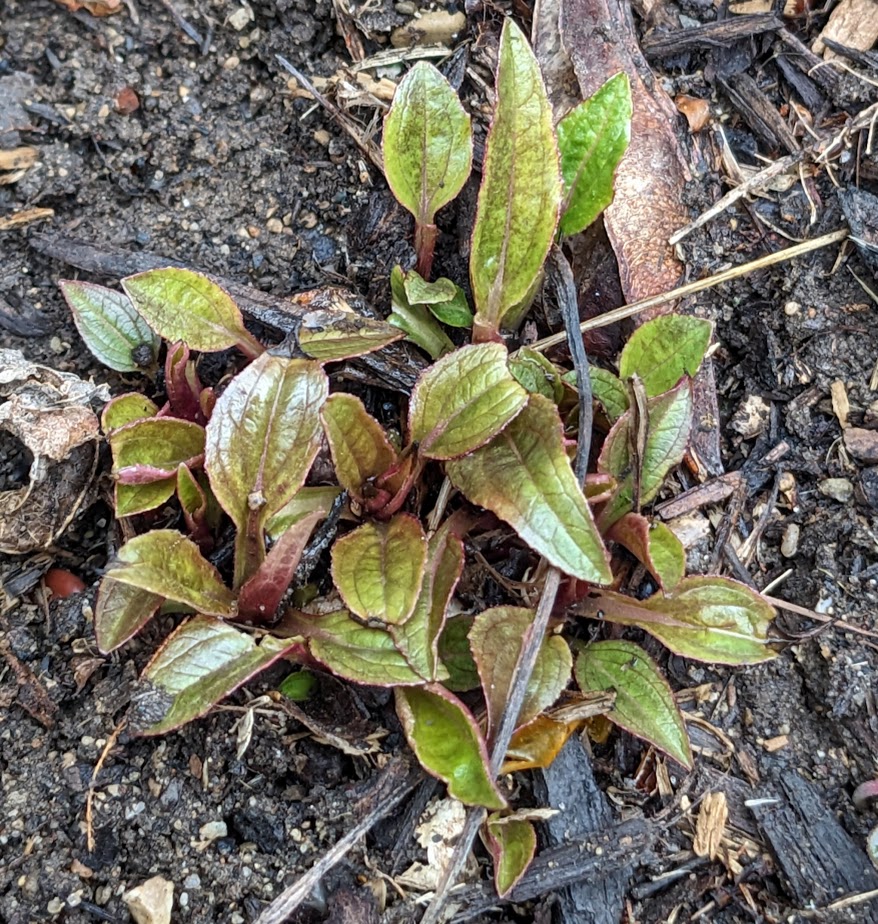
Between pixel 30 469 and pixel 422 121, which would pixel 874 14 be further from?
pixel 30 469

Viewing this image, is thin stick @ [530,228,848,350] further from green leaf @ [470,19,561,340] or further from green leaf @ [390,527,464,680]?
green leaf @ [390,527,464,680]

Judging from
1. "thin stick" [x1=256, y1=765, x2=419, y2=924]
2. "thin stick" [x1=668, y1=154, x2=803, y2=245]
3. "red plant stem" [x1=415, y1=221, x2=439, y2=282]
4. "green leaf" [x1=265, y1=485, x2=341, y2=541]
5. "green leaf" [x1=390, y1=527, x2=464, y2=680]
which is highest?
"thin stick" [x1=668, y1=154, x2=803, y2=245]

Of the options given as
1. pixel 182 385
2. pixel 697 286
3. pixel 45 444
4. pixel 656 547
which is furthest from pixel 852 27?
pixel 45 444

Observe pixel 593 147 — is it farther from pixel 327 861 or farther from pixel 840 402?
pixel 327 861

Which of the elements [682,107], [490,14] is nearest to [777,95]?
[682,107]

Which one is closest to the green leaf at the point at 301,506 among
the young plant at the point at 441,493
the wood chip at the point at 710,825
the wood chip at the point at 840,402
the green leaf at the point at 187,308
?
the young plant at the point at 441,493

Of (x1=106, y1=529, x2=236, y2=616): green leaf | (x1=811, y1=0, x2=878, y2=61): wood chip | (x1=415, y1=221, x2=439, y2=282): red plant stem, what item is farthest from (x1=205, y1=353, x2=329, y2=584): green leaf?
(x1=811, y1=0, x2=878, y2=61): wood chip
